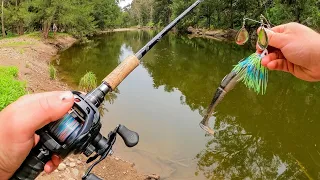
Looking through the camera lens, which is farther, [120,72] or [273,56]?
[120,72]

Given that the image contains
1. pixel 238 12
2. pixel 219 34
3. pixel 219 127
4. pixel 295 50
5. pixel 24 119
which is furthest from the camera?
pixel 219 34

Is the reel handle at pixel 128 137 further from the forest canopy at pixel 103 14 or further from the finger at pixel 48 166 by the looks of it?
the forest canopy at pixel 103 14

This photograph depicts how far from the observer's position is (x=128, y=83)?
47.5 feet

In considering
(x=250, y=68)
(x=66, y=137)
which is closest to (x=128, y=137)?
(x=66, y=137)

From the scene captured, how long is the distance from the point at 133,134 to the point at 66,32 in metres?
40.2

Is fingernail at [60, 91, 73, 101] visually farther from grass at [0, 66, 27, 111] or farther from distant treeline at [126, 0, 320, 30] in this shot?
grass at [0, 66, 27, 111]

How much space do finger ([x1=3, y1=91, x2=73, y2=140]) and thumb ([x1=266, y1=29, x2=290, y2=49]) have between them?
135 centimetres

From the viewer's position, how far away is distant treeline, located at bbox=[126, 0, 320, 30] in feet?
95.2

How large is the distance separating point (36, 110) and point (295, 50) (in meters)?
1.58

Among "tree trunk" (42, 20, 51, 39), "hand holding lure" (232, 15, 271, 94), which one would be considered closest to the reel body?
"hand holding lure" (232, 15, 271, 94)

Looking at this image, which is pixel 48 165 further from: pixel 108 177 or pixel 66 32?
pixel 66 32

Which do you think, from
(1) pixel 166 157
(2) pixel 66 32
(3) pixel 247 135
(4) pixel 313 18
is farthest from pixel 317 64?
(2) pixel 66 32

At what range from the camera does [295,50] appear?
193cm

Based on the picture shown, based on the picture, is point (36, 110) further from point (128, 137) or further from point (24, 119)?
point (128, 137)
